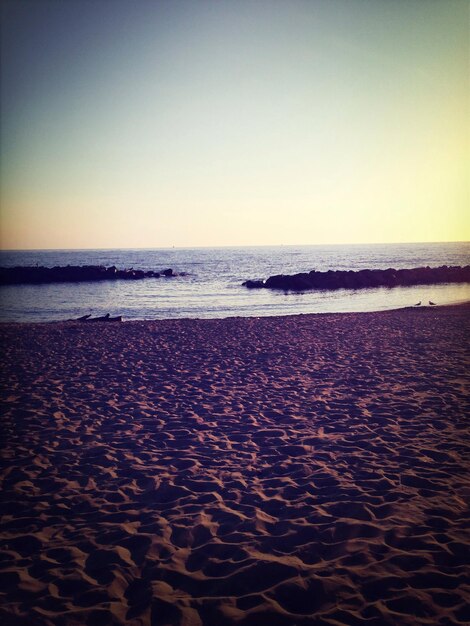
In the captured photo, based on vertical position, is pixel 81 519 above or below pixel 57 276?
below

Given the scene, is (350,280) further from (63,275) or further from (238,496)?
(238,496)

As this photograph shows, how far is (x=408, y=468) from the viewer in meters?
5.29

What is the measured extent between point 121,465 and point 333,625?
354 cm

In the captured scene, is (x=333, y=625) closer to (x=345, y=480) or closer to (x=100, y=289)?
(x=345, y=480)

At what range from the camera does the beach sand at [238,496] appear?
3309 mm

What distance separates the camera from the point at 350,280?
39938 mm

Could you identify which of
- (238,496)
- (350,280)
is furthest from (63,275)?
(238,496)

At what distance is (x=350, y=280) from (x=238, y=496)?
123ft

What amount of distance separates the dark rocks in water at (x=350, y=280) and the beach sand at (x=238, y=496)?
→ 95.8ft

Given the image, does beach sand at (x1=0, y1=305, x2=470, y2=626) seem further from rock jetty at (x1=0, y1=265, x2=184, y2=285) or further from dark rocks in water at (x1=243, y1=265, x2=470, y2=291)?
rock jetty at (x1=0, y1=265, x2=184, y2=285)

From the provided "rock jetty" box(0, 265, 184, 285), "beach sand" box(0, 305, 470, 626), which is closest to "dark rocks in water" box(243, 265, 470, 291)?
"rock jetty" box(0, 265, 184, 285)

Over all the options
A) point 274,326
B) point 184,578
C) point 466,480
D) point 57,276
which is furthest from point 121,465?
point 57,276

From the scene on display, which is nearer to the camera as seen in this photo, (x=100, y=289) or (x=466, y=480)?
(x=466, y=480)

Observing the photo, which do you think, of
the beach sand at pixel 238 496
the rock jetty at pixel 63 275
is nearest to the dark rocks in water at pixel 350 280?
the rock jetty at pixel 63 275
